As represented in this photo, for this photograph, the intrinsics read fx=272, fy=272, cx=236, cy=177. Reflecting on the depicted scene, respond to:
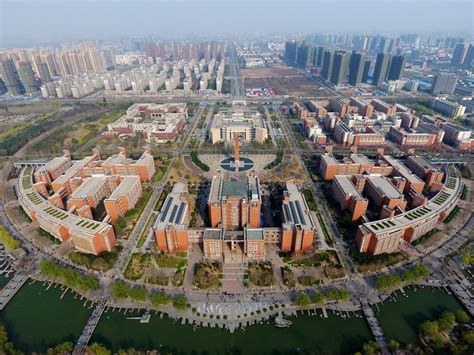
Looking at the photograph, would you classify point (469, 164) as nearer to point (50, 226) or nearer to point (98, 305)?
point (98, 305)

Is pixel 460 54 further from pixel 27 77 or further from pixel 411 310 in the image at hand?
pixel 27 77

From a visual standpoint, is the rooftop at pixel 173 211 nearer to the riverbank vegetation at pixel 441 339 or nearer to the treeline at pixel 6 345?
the treeline at pixel 6 345

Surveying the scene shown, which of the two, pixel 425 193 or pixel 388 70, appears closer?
pixel 425 193

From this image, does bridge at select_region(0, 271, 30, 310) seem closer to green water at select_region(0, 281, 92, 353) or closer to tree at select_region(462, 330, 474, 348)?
green water at select_region(0, 281, 92, 353)

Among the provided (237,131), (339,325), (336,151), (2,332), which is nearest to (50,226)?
(2,332)

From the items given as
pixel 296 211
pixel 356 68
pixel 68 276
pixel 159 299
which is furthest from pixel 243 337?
pixel 356 68
